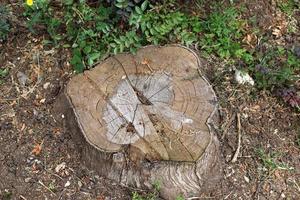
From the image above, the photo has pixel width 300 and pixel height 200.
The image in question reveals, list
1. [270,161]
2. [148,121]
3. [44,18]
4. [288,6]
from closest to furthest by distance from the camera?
1. [148,121]
2. [270,161]
3. [44,18]
4. [288,6]

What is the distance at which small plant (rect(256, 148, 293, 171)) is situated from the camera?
3.31 meters

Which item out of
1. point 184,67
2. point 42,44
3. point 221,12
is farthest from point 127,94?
point 221,12

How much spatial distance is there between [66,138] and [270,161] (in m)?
1.34

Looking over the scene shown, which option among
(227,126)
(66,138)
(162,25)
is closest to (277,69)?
(227,126)

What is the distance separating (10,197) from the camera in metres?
3.09

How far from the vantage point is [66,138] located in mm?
3250

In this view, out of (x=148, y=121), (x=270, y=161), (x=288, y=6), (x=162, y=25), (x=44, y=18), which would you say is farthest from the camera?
(x=288, y=6)

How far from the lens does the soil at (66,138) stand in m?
3.14

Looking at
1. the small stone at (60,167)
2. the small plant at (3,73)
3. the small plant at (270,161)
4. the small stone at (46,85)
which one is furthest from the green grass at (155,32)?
the small stone at (60,167)

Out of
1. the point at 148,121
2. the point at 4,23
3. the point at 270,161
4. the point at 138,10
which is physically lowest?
the point at 270,161

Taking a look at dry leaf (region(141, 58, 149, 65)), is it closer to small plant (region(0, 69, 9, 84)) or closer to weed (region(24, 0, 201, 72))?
weed (region(24, 0, 201, 72))

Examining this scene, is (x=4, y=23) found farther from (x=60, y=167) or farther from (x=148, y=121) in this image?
(x=148, y=121)

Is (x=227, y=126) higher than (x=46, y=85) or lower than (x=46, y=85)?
lower

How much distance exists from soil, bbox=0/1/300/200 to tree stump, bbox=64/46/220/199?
0.13m
